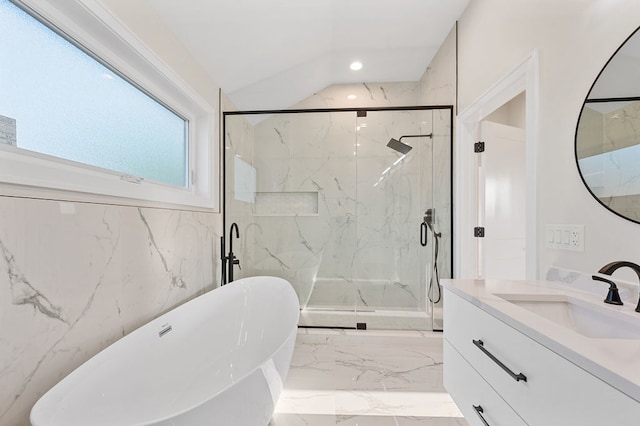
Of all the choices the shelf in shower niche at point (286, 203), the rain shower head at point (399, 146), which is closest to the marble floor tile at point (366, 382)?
the shelf in shower niche at point (286, 203)

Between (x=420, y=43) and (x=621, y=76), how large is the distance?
2188mm

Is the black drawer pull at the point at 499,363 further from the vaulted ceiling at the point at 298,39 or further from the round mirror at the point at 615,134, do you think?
the vaulted ceiling at the point at 298,39

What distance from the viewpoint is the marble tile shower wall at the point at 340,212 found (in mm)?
3092

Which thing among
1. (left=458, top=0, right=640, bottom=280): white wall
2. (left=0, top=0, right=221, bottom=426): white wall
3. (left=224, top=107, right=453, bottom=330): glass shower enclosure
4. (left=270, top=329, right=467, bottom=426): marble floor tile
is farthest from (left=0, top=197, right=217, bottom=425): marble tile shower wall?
(left=458, top=0, right=640, bottom=280): white wall

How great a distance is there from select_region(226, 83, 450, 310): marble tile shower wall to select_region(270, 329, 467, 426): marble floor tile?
0.55 m

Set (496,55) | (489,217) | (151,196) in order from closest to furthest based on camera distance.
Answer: (151,196), (496,55), (489,217)

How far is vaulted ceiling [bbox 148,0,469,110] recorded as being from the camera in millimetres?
2063

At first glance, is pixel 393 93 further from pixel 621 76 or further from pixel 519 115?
pixel 621 76

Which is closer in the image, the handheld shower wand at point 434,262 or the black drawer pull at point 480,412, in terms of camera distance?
the black drawer pull at point 480,412

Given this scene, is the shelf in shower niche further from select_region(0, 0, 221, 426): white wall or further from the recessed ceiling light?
the recessed ceiling light

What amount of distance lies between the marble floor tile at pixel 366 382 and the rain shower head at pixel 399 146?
188cm

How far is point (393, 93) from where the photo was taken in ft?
12.2

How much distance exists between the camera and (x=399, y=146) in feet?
10.3

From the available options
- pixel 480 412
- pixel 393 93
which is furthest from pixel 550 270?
pixel 393 93
